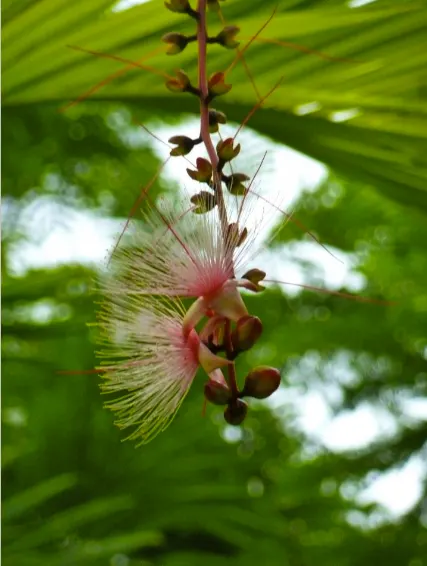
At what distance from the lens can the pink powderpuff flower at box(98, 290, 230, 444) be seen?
253mm

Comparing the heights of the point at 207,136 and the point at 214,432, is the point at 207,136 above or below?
below

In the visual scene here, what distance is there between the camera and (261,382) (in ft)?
0.67

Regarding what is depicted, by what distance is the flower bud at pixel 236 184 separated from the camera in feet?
0.82

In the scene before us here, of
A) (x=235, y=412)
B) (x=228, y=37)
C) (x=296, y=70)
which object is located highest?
(x=296, y=70)

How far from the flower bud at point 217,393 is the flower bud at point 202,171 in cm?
6

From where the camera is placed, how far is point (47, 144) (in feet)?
4.10

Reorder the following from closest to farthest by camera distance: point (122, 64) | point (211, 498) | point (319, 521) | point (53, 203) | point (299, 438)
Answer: point (122, 64), point (211, 498), point (319, 521), point (299, 438), point (53, 203)

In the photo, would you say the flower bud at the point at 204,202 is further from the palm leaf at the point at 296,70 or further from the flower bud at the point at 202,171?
the palm leaf at the point at 296,70

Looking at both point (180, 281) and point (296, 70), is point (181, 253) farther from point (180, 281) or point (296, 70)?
point (296, 70)

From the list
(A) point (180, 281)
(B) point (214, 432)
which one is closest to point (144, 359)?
(A) point (180, 281)

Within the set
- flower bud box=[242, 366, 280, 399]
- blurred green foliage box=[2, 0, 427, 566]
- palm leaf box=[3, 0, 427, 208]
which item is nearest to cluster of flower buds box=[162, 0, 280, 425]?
flower bud box=[242, 366, 280, 399]

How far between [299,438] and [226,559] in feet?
0.97

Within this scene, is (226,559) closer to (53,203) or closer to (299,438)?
(299,438)

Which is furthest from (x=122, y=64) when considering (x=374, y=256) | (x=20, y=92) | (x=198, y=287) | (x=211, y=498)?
(x=374, y=256)
